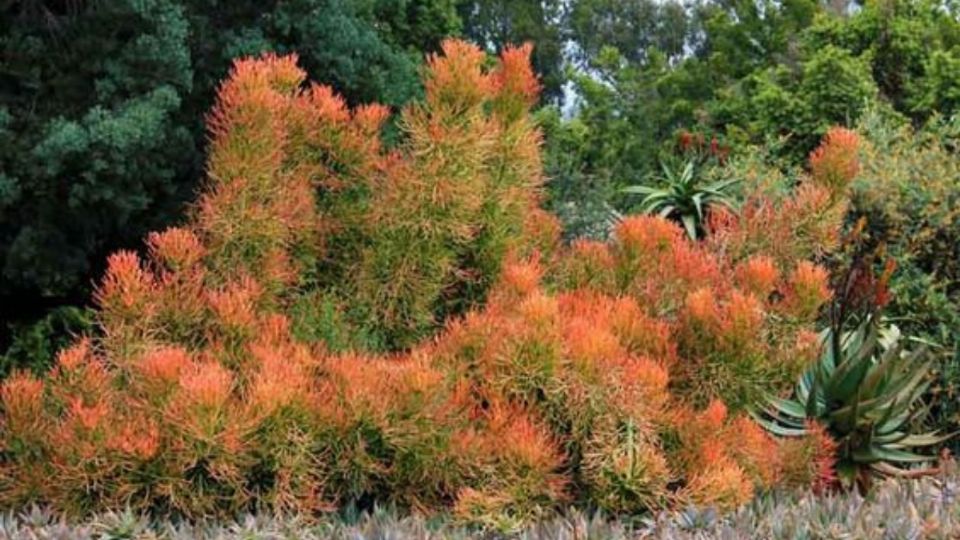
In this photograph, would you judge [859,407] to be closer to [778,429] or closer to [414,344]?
[778,429]

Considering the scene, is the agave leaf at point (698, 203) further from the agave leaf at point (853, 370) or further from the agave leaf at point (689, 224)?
the agave leaf at point (853, 370)

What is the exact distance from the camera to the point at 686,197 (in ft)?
29.2

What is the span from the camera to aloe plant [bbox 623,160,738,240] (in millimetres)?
8617

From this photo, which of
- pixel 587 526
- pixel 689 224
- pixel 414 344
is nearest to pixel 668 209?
pixel 689 224

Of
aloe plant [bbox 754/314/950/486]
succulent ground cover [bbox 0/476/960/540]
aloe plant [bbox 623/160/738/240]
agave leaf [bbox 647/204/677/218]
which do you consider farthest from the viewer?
agave leaf [bbox 647/204/677/218]

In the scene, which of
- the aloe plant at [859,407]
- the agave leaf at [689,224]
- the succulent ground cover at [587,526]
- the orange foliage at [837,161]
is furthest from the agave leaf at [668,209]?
the succulent ground cover at [587,526]

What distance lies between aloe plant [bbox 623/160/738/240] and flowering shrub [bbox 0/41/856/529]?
343cm

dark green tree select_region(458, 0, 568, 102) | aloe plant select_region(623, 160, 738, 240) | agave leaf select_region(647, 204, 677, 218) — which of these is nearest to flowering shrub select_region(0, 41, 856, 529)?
aloe plant select_region(623, 160, 738, 240)

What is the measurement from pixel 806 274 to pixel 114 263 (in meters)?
2.57

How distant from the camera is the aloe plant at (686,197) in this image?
8.62 m

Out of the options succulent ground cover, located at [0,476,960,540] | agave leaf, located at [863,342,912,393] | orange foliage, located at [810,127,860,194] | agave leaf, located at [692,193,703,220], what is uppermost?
orange foliage, located at [810,127,860,194]

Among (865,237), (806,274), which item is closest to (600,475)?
(806,274)

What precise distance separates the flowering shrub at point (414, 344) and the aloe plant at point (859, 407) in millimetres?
331

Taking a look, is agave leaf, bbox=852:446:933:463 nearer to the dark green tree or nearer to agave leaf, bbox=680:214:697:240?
agave leaf, bbox=680:214:697:240
